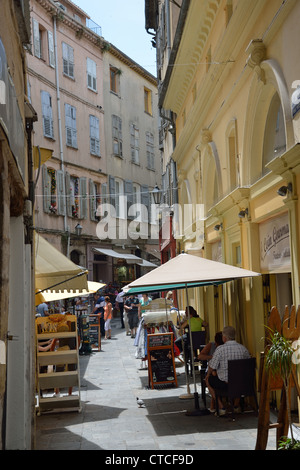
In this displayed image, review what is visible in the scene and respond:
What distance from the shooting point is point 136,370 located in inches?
609

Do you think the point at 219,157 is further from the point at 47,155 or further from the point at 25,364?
the point at 25,364

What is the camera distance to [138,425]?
9.29 metres

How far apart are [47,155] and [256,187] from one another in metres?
3.46

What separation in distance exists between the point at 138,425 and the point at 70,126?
78.6ft

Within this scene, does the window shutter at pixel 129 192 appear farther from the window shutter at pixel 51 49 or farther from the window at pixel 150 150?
the window shutter at pixel 51 49

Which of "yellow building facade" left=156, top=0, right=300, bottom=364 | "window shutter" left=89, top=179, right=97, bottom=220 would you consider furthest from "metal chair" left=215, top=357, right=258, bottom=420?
"window shutter" left=89, top=179, right=97, bottom=220

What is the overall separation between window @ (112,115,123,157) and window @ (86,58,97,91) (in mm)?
2582

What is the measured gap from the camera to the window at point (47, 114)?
29.1 meters

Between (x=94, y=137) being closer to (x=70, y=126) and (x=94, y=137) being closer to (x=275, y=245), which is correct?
(x=70, y=126)

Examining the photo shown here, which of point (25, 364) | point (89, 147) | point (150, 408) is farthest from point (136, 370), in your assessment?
point (89, 147)

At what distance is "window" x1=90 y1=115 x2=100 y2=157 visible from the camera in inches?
1324

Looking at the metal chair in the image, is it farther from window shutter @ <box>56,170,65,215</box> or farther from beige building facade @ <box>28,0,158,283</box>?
window shutter @ <box>56,170,65,215</box>

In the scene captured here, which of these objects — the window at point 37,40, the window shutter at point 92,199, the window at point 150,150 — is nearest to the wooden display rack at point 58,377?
the window at point 37,40

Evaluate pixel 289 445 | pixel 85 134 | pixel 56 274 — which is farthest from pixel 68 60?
pixel 289 445
